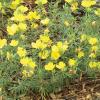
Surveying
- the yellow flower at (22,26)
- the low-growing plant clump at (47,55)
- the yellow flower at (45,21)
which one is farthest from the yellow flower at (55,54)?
the yellow flower at (45,21)

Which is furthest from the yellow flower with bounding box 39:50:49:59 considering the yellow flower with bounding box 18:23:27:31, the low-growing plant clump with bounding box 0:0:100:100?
the yellow flower with bounding box 18:23:27:31

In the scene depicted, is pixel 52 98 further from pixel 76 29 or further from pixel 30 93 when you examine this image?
pixel 76 29

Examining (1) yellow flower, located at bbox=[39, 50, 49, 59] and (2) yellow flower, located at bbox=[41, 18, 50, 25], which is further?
(2) yellow flower, located at bbox=[41, 18, 50, 25]

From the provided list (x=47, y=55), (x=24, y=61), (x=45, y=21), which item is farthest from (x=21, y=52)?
(x=45, y=21)

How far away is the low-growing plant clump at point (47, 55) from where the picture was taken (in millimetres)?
3369

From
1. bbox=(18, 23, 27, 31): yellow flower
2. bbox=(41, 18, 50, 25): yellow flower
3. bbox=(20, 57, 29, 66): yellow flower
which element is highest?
bbox=(41, 18, 50, 25): yellow flower

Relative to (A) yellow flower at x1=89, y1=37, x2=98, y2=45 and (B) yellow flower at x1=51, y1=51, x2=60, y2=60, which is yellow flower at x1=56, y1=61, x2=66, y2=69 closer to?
(B) yellow flower at x1=51, y1=51, x2=60, y2=60

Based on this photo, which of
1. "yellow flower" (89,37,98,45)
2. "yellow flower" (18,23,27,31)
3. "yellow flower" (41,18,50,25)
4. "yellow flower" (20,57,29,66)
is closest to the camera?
"yellow flower" (20,57,29,66)

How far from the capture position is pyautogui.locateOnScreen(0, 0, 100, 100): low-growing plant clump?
3.37 m

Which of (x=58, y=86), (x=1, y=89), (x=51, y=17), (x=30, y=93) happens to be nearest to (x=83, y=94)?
(x=58, y=86)

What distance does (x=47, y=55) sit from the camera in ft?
11.2

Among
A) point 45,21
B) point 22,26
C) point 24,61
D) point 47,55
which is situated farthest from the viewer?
point 45,21

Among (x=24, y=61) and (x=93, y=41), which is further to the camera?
(x=93, y=41)

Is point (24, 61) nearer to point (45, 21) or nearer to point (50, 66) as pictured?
point (50, 66)
